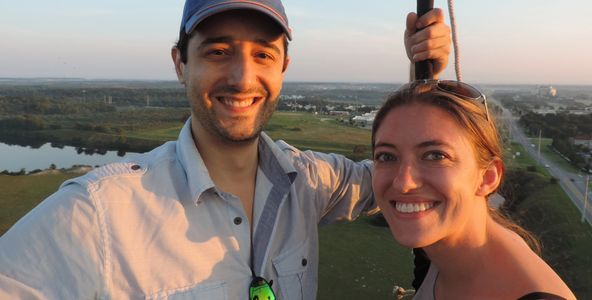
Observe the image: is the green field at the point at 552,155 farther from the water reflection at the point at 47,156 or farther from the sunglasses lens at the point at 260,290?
the sunglasses lens at the point at 260,290

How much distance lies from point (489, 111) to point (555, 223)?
1821cm

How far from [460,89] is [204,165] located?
3.26ft

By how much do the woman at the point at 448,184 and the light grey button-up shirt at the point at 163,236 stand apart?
0.48 m

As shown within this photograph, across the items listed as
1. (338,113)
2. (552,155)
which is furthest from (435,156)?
(338,113)

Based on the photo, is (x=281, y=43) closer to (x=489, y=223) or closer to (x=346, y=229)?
(x=489, y=223)

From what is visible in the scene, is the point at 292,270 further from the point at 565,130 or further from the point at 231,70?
the point at 565,130

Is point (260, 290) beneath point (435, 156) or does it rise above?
beneath

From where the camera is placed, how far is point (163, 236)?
160cm

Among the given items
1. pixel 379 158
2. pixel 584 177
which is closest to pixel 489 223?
pixel 379 158

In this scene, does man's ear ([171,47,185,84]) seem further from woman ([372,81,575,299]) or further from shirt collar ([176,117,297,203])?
woman ([372,81,575,299])

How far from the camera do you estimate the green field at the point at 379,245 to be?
492 inches

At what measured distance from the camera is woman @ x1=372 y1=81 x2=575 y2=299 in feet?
5.23

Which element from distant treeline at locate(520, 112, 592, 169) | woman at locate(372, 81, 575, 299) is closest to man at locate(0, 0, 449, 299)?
woman at locate(372, 81, 575, 299)

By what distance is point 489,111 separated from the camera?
1790 millimetres
